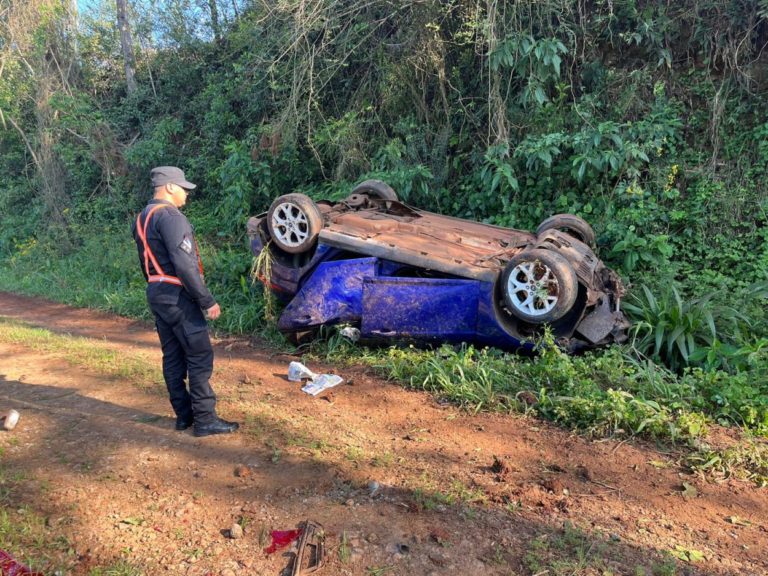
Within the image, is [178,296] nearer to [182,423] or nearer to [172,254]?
[172,254]

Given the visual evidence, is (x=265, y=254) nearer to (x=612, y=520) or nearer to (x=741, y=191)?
(x=612, y=520)

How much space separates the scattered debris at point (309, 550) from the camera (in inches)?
105

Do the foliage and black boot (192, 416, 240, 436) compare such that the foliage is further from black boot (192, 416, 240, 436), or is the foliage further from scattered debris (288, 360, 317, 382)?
black boot (192, 416, 240, 436)

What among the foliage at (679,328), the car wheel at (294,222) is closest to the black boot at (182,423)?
the car wheel at (294,222)

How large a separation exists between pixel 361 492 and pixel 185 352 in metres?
1.54

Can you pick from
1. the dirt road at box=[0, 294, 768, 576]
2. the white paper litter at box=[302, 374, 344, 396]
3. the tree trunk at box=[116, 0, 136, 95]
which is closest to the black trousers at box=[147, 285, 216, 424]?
the dirt road at box=[0, 294, 768, 576]

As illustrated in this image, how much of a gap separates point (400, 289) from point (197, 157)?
27.2 ft

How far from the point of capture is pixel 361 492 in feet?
10.9

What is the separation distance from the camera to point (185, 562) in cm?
274

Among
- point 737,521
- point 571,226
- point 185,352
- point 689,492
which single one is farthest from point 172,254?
point 571,226

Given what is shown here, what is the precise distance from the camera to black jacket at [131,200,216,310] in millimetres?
3742

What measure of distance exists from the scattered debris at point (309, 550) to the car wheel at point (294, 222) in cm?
324

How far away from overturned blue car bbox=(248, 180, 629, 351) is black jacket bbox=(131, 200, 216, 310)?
1838 millimetres

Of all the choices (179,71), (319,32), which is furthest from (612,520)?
(179,71)
